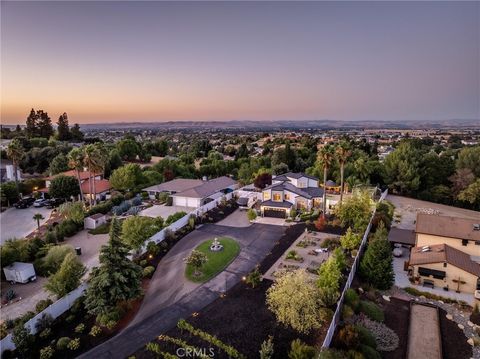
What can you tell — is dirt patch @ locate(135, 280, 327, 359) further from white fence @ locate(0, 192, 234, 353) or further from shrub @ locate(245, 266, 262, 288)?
white fence @ locate(0, 192, 234, 353)

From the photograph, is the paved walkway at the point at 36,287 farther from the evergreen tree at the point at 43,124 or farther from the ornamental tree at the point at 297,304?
the evergreen tree at the point at 43,124

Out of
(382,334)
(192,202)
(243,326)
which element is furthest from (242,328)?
(192,202)

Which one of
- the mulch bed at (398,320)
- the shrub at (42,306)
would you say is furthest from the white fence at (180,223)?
the mulch bed at (398,320)

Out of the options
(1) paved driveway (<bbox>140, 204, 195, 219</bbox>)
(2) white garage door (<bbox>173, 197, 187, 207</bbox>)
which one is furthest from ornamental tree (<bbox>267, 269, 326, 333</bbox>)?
(2) white garage door (<bbox>173, 197, 187, 207</bbox>)

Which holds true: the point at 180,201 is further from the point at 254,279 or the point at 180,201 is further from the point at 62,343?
the point at 62,343

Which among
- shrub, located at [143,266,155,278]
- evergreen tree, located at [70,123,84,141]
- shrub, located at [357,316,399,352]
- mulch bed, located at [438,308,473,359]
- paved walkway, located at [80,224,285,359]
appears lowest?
mulch bed, located at [438,308,473,359]

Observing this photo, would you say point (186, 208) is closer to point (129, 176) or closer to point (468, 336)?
point (129, 176)

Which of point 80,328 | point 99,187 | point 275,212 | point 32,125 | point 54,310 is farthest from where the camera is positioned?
point 32,125
